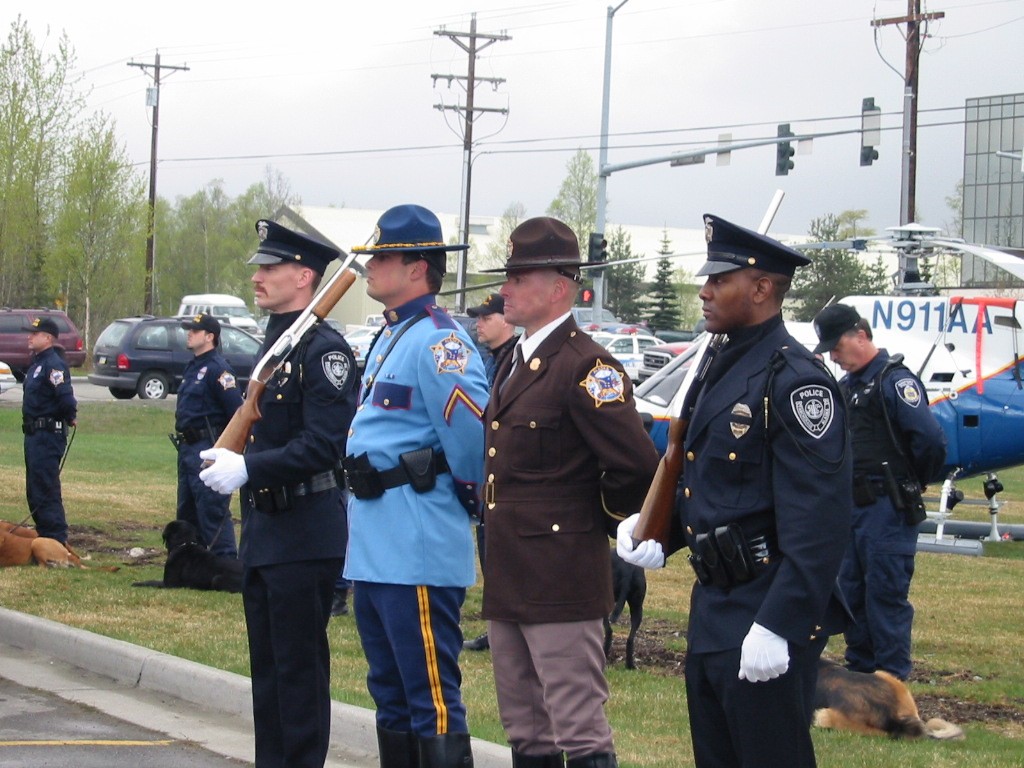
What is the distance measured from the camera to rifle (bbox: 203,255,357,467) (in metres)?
5.11

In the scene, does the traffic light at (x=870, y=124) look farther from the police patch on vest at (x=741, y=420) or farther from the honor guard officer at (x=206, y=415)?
the police patch on vest at (x=741, y=420)

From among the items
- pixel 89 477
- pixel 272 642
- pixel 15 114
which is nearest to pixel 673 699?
pixel 272 642

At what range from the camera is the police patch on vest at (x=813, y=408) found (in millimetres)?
3537

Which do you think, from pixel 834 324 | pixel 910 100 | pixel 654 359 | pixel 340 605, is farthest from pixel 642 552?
pixel 654 359

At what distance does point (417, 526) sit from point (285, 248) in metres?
1.32

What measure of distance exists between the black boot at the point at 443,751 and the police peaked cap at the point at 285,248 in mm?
1879

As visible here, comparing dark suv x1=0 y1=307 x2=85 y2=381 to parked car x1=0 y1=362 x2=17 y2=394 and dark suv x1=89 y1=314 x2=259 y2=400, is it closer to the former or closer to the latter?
dark suv x1=89 y1=314 x2=259 y2=400

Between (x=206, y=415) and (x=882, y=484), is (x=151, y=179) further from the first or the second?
(x=882, y=484)

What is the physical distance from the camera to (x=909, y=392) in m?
7.74

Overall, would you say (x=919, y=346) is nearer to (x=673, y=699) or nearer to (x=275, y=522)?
(x=673, y=699)

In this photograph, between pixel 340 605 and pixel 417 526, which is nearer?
pixel 417 526

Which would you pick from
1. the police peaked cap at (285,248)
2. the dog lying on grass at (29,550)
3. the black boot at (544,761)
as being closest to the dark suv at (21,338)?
the dog lying on grass at (29,550)

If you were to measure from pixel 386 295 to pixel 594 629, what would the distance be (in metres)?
1.39

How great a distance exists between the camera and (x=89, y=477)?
725 inches
